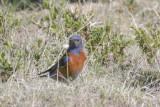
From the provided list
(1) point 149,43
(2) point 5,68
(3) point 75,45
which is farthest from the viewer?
Result: (1) point 149,43

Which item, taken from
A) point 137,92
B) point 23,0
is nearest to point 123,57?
point 137,92

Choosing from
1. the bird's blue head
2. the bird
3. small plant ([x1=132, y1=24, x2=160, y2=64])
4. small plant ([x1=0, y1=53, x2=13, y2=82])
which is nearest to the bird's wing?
the bird

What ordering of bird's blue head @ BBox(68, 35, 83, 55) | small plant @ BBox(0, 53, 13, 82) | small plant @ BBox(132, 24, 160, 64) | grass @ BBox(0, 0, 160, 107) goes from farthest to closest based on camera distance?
small plant @ BBox(132, 24, 160, 64), bird's blue head @ BBox(68, 35, 83, 55), small plant @ BBox(0, 53, 13, 82), grass @ BBox(0, 0, 160, 107)

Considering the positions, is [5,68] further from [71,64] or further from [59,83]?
[71,64]

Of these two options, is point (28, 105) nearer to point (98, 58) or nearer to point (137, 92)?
point (137, 92)

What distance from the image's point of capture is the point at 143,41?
209 inches

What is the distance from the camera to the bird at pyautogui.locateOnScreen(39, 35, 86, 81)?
467 centimetres

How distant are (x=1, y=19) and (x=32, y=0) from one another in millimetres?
3117

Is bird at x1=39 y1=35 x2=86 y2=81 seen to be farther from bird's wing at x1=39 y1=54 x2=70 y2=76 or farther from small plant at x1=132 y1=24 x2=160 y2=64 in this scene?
small plant at x1=132 y1=24 x2=160 y2=64

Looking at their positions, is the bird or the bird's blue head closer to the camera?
the bird

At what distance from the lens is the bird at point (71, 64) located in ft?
15.3

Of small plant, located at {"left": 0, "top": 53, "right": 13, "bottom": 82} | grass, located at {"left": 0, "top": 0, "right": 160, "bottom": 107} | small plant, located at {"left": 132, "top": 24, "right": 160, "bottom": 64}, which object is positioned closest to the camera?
grass, located at {"left": 0, "top": 0, "right": 160, "bottom": 107}

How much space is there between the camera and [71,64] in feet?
15.3

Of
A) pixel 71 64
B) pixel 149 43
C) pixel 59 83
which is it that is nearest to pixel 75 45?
pixel 71 64
